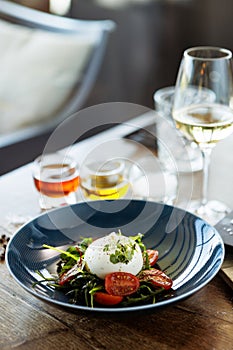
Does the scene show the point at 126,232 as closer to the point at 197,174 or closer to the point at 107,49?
the point at 197,174

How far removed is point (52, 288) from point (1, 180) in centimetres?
55

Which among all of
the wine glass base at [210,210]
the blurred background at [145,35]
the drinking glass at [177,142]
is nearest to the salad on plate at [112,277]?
the wine glass base at [210,210]

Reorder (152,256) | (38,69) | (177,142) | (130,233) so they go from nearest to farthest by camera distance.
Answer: (152,256)
(130,233)
(177,142)
(38,69)

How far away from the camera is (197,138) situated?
1.33 metres

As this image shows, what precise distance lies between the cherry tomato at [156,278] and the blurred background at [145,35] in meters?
2.56

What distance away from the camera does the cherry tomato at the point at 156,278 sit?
3.19 ft

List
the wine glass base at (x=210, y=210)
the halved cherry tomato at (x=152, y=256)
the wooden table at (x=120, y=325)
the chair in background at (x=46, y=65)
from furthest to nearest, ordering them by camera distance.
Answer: the chair in background at (x=46, y=65), the wine glass base at (x=210, y=210), the halved cherry tomato at (x=152, y=256), the wooden table at (x=120, y=325)

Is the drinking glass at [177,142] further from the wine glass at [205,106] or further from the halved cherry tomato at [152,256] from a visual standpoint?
the halved cherry tomato at [152,256]

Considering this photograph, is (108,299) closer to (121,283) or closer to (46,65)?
(121,283)

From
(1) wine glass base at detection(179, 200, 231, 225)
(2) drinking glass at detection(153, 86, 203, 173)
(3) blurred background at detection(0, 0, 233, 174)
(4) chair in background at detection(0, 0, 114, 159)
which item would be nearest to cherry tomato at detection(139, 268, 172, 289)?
(1) wine glass base at detection(179, 200, 231, 225)

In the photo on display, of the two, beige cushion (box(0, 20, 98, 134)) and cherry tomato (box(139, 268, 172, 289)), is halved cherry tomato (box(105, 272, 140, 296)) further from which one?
beige cushion (box(0, 20, 98, 134))

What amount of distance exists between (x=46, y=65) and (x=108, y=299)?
2.07m

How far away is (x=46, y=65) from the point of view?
2.85 m

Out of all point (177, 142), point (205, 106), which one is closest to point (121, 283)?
point (205, 106)
